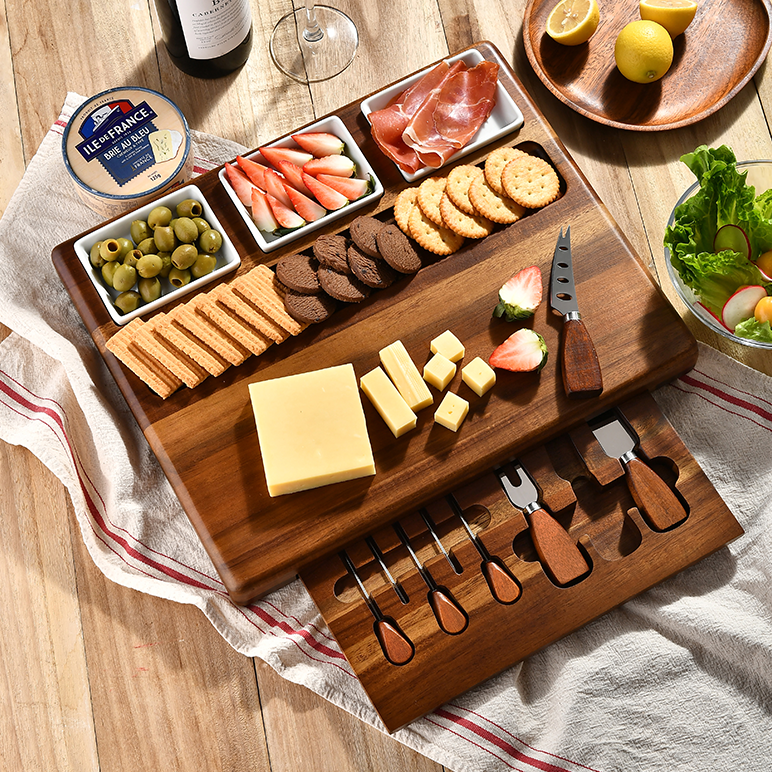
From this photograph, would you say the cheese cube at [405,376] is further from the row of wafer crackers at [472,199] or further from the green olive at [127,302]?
the green olive at [127,302]

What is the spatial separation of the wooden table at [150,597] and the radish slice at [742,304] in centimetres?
19

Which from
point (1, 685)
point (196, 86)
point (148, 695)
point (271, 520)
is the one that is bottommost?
point (148, 695)

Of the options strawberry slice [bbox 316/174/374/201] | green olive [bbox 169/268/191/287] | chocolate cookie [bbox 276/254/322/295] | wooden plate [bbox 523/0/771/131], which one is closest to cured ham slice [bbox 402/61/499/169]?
strawberry slice [bbox 316/174/374/201]

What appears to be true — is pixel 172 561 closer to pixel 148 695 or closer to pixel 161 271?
pixel 148 695

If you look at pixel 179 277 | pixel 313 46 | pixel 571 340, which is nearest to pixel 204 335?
pixel 179 277

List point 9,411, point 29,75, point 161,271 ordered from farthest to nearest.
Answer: point 29,75 < point 9,411 < point 161,271

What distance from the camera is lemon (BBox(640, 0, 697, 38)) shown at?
1.78 metres

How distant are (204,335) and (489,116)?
2.64 feet

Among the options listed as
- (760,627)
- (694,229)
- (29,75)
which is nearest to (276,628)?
(760,627)

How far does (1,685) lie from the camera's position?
5.12ft

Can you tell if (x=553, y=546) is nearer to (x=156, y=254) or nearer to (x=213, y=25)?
(x=156, y=254)

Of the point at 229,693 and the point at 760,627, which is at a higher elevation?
the point at 229,693

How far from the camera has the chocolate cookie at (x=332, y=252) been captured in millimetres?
1566

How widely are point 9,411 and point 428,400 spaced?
0.93 m
